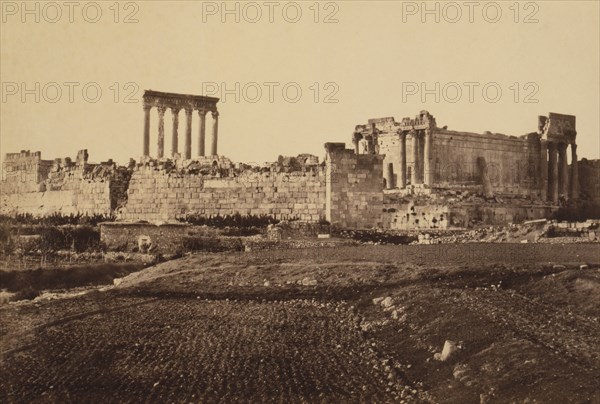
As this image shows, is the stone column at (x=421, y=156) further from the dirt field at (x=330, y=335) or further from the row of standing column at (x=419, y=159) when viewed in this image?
the dirt field at (x=330, y=335)

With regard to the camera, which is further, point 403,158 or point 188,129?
point 403,158

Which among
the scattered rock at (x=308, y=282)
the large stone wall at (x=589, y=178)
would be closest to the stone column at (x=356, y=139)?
the large stone wall at (x=589, y=178)

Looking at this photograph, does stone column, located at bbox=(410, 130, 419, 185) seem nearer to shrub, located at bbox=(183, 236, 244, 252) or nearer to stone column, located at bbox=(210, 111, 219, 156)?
stone column, located at bbox=(210, 111, 219, 156)

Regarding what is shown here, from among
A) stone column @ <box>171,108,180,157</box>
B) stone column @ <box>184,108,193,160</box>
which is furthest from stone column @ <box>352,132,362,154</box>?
stone column @ <box>171,108,180,157</box>

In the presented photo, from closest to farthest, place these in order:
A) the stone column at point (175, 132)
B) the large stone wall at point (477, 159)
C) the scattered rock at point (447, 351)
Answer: the scattered rock at point (447, 351)
the stone column at point (175, 132)
the large stone wall at point (477, 159)

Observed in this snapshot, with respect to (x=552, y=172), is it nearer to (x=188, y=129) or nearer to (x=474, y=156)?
(x=474, y=156)

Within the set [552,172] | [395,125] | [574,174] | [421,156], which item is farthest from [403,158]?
[574,174]
